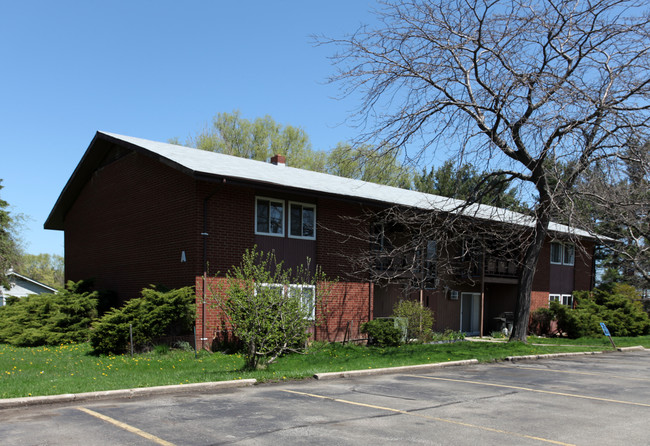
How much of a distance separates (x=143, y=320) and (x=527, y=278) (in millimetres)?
12722

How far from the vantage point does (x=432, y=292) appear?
25562 mm

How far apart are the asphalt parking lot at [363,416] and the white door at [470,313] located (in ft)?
51.7

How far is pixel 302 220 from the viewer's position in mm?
20062

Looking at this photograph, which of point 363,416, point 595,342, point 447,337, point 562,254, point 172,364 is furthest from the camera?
point 562,254

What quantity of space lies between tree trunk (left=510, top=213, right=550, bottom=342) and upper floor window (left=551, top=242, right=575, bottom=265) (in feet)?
42.4

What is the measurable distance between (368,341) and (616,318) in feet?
48.9

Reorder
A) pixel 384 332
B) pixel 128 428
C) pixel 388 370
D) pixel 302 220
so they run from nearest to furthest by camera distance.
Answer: pixel 128 428, pixel 388 370, pixel 384 332, pixel 302 220

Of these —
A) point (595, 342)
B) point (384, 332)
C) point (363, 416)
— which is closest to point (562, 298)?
point (595, 342)

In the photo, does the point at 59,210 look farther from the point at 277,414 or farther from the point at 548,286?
the point at 548,286

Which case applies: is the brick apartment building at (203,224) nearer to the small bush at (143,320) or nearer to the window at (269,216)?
the window at (269,216)

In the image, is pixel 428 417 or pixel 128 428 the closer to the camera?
pixel 128 428

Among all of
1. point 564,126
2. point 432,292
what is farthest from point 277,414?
point 432,292

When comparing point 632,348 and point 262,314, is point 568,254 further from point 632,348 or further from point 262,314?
point 262,314

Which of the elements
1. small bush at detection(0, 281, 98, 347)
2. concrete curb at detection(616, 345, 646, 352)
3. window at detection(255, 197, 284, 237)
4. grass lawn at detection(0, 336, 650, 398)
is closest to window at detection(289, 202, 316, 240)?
window at detection(255, 197, 284, 237)
